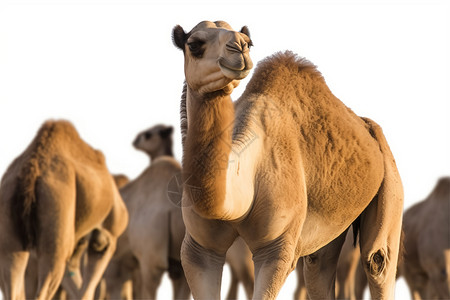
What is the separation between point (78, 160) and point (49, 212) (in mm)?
1233

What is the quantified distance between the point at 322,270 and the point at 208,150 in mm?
2797

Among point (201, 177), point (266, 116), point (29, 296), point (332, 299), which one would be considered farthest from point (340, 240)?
point (29, 296)

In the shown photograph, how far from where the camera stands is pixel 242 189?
6887 mm

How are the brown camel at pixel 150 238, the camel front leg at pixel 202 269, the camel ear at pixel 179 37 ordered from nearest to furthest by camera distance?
1. the camel ear at pixel 179 37
2. the camel front leg at pixel 202 269
3. the brown camel at pixel 150 238

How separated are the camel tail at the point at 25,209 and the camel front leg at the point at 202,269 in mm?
4477

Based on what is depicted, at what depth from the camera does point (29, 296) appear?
1527 centimetres

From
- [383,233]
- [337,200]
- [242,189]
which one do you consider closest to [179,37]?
[242,189]

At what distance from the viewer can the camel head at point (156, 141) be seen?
19.9 meters

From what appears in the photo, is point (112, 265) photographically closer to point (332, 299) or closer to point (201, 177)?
point (332, 299)

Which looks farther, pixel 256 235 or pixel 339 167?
pixel 339 167

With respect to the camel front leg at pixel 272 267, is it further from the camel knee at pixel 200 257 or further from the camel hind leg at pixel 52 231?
the camel hind leg at pixel 52 231

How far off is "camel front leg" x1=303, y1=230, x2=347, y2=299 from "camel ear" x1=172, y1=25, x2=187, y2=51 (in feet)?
9.05

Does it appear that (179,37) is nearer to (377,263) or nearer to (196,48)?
(196,48)

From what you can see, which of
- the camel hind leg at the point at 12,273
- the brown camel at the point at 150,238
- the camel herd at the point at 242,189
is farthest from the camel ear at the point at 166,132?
the camel hind leg at the point at 12,273
